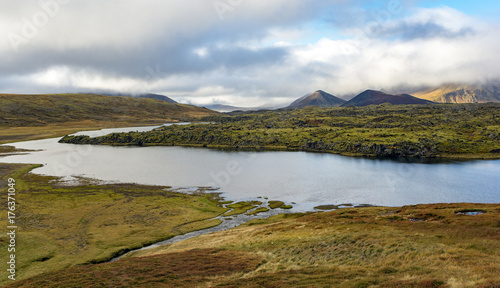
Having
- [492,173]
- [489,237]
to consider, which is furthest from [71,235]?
[492,173]

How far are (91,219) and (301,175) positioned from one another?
284 ft

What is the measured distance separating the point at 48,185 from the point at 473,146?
784ft

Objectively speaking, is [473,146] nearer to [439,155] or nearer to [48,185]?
[439,155]

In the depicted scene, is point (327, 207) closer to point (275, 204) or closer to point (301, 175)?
→ point (275, 204)

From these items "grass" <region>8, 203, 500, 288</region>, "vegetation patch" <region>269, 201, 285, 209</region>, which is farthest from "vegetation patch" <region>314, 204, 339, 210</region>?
"grass" <region>8, 203, 500, 288</region>

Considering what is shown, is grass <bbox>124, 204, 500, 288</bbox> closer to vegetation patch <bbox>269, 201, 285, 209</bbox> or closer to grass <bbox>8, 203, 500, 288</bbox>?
grass <bbox>8, 203, 500, 288</bbox>

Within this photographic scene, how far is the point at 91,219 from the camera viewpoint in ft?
243

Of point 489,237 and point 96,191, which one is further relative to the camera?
point 96,191

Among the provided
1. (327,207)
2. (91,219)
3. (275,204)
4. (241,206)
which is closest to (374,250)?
(327,207)

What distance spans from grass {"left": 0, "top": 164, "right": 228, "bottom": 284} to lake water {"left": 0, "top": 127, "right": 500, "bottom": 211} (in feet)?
55.3

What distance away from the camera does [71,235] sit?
6247 cm

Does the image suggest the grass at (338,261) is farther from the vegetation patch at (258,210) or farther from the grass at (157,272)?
the vegetation patch at (258,210)

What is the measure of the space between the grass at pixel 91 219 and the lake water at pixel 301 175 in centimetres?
1684

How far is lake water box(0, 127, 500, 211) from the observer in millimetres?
96250
